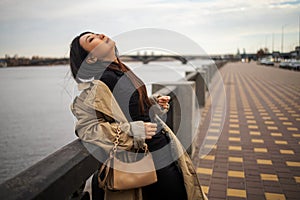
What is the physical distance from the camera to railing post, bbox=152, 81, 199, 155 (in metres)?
3.93

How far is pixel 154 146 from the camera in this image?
169cm

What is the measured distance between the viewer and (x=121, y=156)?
150 cm

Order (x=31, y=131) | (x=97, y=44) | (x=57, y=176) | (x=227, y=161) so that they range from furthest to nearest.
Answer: (x=31, y=131) < (x=227, y=161) < (x=97, y=44) < (x=57, y=176)

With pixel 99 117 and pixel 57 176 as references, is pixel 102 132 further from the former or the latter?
pixel 57 176

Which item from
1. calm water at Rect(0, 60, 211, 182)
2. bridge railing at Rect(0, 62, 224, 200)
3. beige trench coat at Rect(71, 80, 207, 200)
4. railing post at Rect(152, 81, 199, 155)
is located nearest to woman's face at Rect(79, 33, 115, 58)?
beige trench coat at Rect(71, 80, 207, 200)

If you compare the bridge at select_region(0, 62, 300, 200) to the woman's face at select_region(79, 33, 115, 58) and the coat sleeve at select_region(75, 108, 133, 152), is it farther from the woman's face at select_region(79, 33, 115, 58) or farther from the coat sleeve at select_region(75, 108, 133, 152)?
the woman's face at select_region(79, 33, 115, 58)

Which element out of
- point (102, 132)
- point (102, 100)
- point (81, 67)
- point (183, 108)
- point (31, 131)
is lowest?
point (31, 131)

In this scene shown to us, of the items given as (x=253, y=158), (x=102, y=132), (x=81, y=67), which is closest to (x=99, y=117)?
(x=102, y=132)

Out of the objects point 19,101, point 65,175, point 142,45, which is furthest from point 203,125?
point 19,101

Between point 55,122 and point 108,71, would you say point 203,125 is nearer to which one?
point 108,71

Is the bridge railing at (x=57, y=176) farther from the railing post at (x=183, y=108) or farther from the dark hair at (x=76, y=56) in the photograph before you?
the railing post at (x=183, y=108)

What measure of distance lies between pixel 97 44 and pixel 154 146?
0.66 metres

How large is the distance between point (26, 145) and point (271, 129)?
11.0m

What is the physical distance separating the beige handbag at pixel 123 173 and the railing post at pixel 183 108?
7.48 feet
